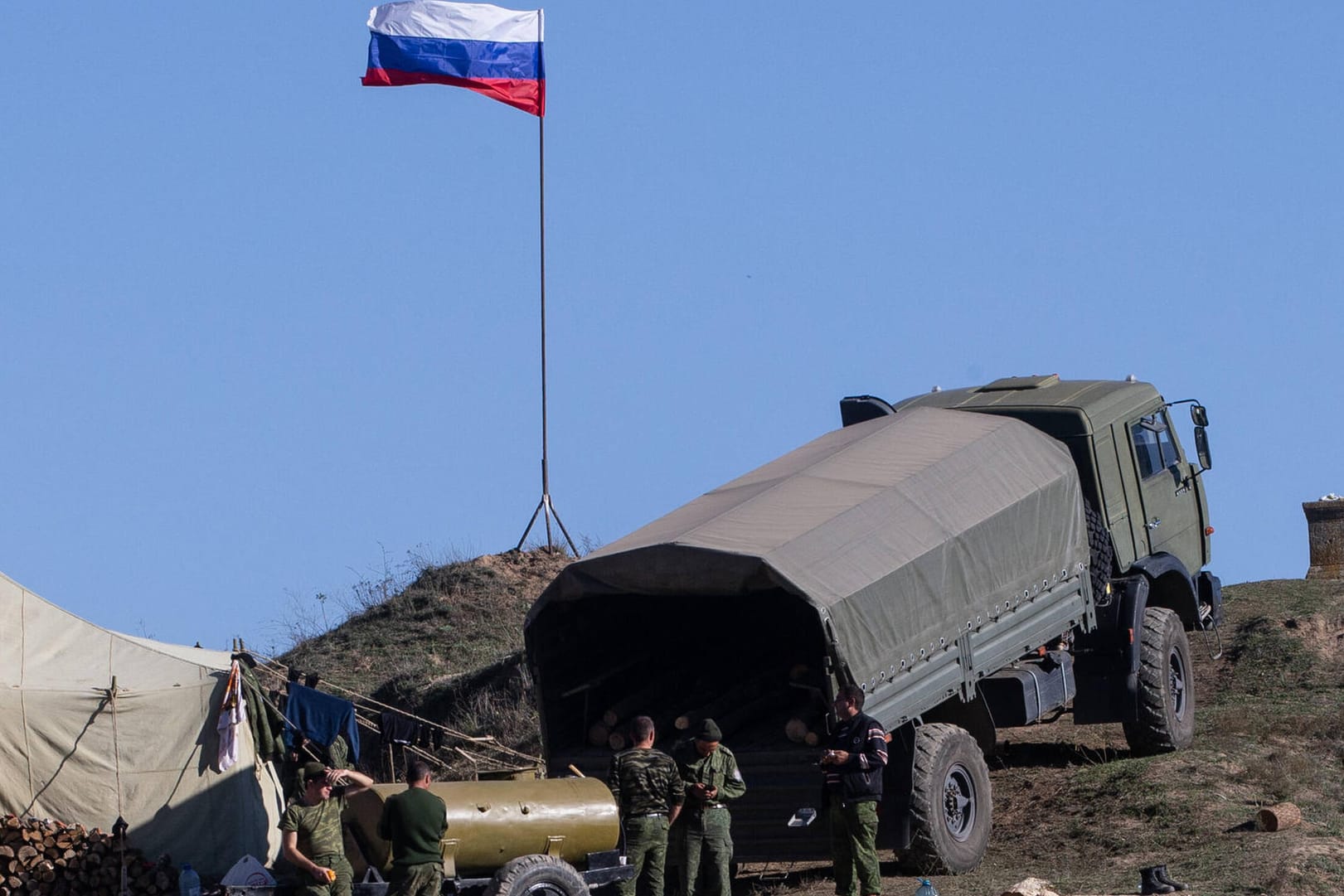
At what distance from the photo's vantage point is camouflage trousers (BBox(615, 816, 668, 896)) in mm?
12203

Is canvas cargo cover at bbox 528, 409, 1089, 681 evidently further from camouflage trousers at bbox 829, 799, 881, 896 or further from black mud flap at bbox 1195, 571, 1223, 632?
black mud flap at bbox 1195, 571, 1223, 632

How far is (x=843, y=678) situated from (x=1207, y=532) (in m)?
7.11

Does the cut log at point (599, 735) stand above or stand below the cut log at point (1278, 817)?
above

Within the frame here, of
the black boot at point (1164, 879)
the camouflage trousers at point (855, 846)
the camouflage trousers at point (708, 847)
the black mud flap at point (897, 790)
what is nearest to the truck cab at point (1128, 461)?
the black mud flap at point (897, 790)

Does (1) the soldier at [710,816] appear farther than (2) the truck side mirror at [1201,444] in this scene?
No

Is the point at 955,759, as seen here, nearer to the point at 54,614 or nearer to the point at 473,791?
the point at 473,791

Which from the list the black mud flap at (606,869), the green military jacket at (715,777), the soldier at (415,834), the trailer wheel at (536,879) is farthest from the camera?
the green military jacket at (715,777)

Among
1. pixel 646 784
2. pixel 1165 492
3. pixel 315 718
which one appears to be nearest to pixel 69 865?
pixel 315 718

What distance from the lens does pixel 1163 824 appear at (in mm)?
14352

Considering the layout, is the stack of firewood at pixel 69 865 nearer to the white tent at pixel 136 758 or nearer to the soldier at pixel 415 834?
the white tent at pixel 136 758

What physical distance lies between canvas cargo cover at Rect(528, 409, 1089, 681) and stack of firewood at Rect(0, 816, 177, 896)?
358 centimetres

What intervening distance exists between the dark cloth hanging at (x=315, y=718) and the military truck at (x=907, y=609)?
243 cm

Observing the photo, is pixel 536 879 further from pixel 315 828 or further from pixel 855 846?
pixel 855 846

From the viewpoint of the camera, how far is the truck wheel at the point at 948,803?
13297 millimetres
